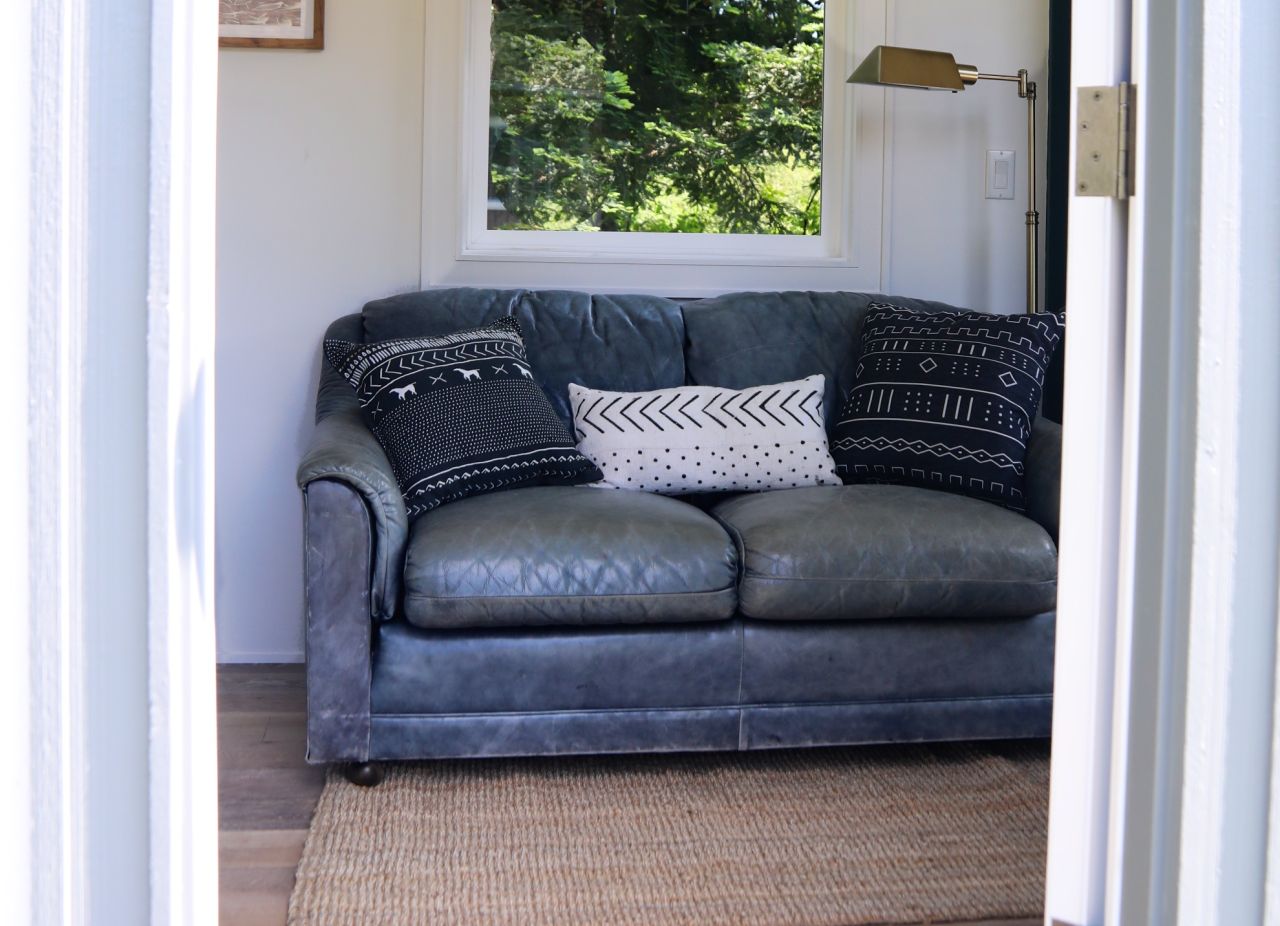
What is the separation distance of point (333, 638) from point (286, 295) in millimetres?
1245

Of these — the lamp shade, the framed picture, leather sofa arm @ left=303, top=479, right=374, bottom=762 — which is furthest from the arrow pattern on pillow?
the framed picture

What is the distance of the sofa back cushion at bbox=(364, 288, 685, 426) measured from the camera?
9.32ft

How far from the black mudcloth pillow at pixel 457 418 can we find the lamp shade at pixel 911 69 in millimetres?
1127

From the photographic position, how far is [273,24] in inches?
117

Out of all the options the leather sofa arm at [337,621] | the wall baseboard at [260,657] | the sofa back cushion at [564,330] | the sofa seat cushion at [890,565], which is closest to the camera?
the leather sofa arm at [337,621]

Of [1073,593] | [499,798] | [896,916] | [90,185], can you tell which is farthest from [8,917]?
[499,798]

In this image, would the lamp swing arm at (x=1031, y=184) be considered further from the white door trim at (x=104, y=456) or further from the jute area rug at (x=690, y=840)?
the white door trim at (x=104, y=456)

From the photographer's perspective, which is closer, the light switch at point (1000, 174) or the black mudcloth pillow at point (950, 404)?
the black mudcloth pillow at point (950, 404)

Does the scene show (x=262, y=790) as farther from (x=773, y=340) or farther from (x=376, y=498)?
(x=773, y=340)

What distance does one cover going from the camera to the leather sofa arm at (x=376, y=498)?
2109 millimetres

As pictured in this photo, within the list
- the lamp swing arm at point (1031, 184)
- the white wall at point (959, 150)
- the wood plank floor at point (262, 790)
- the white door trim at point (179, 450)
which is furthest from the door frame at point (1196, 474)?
the white wall at point (959, 150)

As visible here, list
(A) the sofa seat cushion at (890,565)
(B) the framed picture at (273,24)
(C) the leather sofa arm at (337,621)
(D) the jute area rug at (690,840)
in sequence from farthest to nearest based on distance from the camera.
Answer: (B) the framed picture at (273,24) → (A) the sofa seat cushion at (890,565) → (C) the leather sofa arm at (337,621) → (D) the jute area rug at (690,840)

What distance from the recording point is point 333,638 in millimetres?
2121

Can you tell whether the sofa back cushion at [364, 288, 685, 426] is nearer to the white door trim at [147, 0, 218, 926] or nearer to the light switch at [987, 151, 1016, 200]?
the light switch at [987, 151, 1016, 200]
